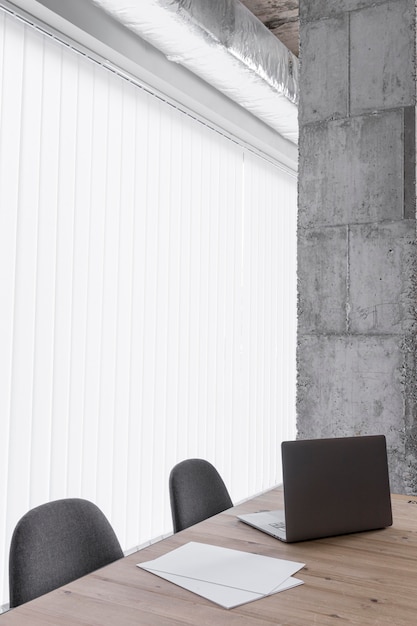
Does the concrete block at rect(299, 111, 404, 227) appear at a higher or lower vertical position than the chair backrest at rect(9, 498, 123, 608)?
higher

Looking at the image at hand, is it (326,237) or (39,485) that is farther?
(326,237)

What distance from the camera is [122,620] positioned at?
1.19 meters

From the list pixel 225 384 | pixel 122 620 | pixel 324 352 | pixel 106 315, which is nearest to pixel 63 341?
pixel 106 315

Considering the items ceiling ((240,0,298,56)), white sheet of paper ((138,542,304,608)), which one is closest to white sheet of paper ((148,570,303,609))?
white sheet of paper ((138,542,304,608))

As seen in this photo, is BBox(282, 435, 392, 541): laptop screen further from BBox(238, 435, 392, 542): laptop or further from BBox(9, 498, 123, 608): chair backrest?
BBox(9, 498, 123, 608): chair backrest

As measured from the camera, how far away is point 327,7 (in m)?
3.06

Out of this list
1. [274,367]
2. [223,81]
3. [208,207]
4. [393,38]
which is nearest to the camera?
[393,38]

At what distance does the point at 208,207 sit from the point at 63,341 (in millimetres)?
1545

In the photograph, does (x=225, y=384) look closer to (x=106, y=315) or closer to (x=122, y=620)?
(x=106, y=315)

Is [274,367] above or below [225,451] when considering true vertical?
above

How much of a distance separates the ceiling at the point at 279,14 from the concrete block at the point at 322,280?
1.65 metres

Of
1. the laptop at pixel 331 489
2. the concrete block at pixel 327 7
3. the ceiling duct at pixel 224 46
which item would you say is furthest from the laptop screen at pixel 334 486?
the concrete block at pixel 327 7

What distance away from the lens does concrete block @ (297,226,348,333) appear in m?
2.98

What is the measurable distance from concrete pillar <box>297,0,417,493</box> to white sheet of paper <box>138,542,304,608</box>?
4.85 feet
